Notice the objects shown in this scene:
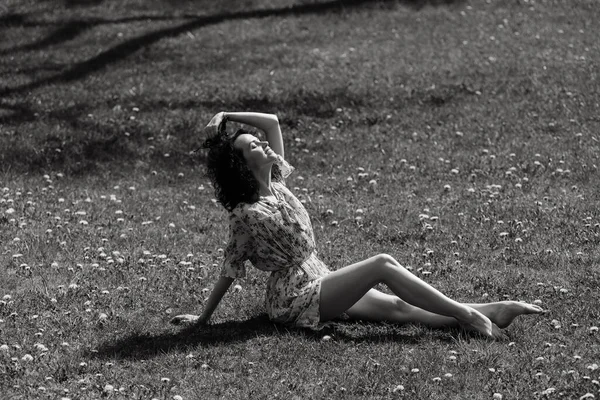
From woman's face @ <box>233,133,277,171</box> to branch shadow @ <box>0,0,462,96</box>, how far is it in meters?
8.01

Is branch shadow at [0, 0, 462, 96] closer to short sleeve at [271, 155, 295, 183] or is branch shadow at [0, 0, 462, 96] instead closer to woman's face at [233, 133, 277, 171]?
short sleeve at [271, 155, 295, 183]

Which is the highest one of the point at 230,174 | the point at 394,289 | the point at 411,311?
the point at 230,174

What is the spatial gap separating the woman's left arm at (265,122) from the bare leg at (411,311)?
132cm

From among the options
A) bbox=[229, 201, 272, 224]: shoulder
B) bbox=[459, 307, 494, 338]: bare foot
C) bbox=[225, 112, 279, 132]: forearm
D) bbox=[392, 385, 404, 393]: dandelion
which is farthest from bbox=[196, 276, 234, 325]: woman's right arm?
bbox=[459, 307, 494, 338]: bare foot

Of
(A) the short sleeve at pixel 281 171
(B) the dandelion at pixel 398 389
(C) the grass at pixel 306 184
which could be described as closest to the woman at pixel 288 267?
(C) the grass at pixel 306 184

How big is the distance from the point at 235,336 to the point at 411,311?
50.2 inches

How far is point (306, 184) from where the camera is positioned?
11.2m

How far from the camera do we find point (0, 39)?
16.3m

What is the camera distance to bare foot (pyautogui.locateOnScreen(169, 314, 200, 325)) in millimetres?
7465

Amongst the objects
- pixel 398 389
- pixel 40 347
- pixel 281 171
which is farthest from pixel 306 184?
pixel 398 389

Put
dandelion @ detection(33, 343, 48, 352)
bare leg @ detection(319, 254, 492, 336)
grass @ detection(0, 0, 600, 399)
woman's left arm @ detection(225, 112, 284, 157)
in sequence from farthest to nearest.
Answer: woman's left arm @ detection(225, 112, 284, 157), bare leg @ detection(319, 254, 492, 336), dandelion @ detection(33, 343, 48, 352), grass @ detection(0, 0, 600, 399)

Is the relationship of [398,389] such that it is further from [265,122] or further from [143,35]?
[143,35]

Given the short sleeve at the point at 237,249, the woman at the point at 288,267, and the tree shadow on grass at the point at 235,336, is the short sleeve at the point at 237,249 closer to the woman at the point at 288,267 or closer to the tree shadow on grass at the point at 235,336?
the woman at the point at 288,267

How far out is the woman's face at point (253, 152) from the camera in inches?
283
